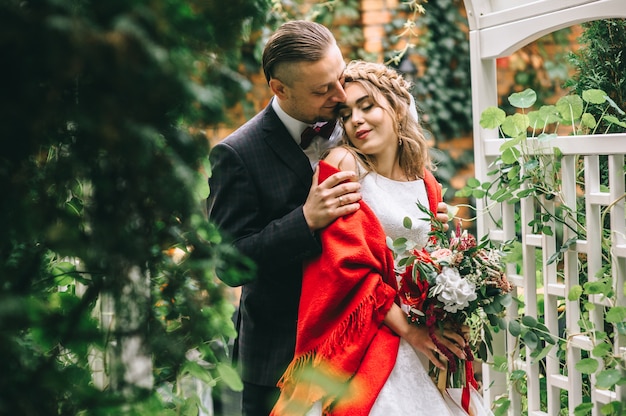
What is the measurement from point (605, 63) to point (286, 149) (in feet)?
3.82

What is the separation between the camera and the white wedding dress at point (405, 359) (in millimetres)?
2037

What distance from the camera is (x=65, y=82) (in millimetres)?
777

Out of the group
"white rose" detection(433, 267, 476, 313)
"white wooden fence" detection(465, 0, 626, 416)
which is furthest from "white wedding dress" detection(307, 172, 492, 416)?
"white wooden fence" detection(465, 0, 626, 416)

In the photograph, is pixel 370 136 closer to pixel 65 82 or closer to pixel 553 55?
pixel 65 82

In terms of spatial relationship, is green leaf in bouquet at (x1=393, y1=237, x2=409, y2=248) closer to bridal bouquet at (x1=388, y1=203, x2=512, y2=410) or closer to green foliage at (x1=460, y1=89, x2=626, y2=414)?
bridal bouquet at (x1=388, y1=203, x2=512, y2=410)

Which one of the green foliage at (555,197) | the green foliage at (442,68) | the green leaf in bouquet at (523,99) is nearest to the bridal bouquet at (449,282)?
the green foliage at (555,197)

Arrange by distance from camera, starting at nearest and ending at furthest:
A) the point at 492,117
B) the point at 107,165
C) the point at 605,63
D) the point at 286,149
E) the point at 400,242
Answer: the point at 107,165, the point at 400,242, the point at 286,149, the point at 605,63, the point at 492,117

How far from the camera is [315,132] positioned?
7.41 feet

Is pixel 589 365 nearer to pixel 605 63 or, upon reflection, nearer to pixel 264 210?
pixel 605 63

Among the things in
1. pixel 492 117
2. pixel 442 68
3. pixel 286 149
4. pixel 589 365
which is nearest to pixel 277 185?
pixel 286 149

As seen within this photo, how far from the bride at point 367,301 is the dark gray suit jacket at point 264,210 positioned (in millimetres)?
125

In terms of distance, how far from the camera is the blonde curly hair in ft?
7.15

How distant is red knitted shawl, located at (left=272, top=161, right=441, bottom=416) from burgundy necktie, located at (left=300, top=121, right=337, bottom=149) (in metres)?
0.19

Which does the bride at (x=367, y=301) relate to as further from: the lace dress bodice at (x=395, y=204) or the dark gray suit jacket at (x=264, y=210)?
the dark gray suit jacket at (x=264, y=210)
